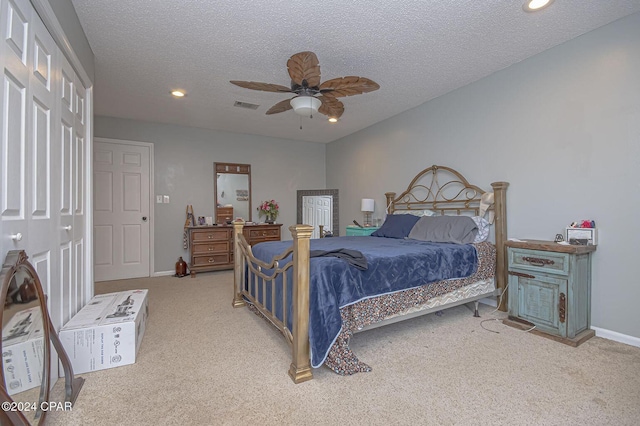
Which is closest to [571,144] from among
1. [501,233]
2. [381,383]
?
[501,233]

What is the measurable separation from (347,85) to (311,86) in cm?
31

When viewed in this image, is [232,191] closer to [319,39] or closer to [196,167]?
[196,167]

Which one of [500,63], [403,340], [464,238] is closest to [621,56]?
[500,63]

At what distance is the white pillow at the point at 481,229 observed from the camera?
3.18 meters

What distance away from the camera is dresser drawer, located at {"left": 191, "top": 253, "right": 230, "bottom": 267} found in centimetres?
486

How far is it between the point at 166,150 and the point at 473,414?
5.37 m

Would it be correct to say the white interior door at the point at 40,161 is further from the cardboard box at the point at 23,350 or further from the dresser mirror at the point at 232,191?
the dresser mirror at the point at 232,191

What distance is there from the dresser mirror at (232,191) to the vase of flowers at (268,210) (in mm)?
247

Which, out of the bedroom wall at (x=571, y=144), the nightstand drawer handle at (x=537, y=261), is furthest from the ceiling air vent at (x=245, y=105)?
the nightstand drawer handle at (x=537, y=261)

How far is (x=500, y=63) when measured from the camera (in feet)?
10.1

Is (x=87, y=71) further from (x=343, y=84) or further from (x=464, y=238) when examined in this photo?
(x=464, y=238)

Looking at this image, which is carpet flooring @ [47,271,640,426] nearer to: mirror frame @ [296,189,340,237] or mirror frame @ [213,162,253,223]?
mirror frame @ [213,162,253,223]

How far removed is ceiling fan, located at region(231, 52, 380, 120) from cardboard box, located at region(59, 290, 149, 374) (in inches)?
79.8

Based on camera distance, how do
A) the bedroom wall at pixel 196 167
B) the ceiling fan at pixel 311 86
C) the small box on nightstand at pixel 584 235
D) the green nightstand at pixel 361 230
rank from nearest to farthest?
the ceiling fan at pixel 311 86
the small box on nightstand at pixel 584 235
the green nightstand at pixel 361 230
the bedroom wall at pixel 196 167
